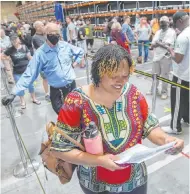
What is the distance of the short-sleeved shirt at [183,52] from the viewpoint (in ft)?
8.57

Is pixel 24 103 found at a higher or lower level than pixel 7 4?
lower

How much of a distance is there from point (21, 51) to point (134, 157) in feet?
13.2

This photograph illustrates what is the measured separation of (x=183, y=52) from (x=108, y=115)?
6.17ft

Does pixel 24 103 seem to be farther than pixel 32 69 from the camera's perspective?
Yes

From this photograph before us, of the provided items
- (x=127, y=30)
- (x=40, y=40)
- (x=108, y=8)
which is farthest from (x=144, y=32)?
(x=108, y=8)

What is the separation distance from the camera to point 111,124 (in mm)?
1174

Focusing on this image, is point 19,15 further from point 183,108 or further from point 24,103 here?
point 183,108

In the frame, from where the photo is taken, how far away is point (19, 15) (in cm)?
3131

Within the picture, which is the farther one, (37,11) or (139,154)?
(37,11)

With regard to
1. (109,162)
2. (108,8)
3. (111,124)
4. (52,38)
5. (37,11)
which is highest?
(37,11)

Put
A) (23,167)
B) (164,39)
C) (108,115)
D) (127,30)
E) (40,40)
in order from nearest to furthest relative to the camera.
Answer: (108,115) → (23,167) → (164,39) → (40,40) → (127,30)

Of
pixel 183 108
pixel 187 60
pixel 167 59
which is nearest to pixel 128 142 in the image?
pixel 187 60

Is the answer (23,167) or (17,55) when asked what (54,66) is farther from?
(17,55)

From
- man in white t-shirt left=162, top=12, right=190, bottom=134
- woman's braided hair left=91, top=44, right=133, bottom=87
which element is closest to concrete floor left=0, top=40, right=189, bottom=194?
man in white t-shirt left=162, top=12, right=190, bottom=134
